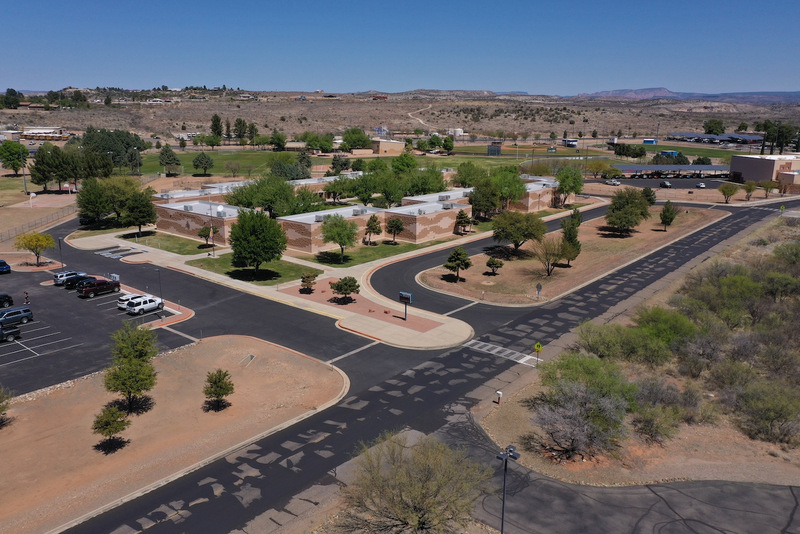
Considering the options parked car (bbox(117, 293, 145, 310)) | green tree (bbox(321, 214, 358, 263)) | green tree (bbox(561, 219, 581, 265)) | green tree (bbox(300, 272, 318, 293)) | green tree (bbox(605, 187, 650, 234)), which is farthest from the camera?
green tree (bbox(605, 187, 650, 234))

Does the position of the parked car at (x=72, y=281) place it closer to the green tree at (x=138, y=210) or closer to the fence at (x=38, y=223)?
the green tree at (x=138, y=210)

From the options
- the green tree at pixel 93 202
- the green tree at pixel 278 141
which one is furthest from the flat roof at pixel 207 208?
the green tree at pixel 278 141

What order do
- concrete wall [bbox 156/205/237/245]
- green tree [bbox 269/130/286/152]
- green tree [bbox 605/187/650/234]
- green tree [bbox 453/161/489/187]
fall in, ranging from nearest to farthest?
concrete wall [bbox 156/205/237/245] < green tree [bbox 605/187/650/234] < green tree [bbox 453/161/489/187] < green tree [bbox 269/130/286/152]

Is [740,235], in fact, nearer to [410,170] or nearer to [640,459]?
[410,170]

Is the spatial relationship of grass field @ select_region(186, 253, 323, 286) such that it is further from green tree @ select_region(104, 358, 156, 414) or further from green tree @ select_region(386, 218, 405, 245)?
green tree @ select_region(104, 358, 156, 414)

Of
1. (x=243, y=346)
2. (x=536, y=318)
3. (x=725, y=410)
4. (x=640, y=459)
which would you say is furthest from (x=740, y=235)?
(x=243, y=346)

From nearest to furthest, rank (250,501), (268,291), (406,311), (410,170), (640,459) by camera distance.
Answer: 1. (250,501)
2. (640,459)
3. (406,311)
4. (268,291)
5. (410,170)

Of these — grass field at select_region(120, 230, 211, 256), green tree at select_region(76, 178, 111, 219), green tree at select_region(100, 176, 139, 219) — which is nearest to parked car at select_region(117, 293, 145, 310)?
grass field at select_region(120, 230, 211, 256)
